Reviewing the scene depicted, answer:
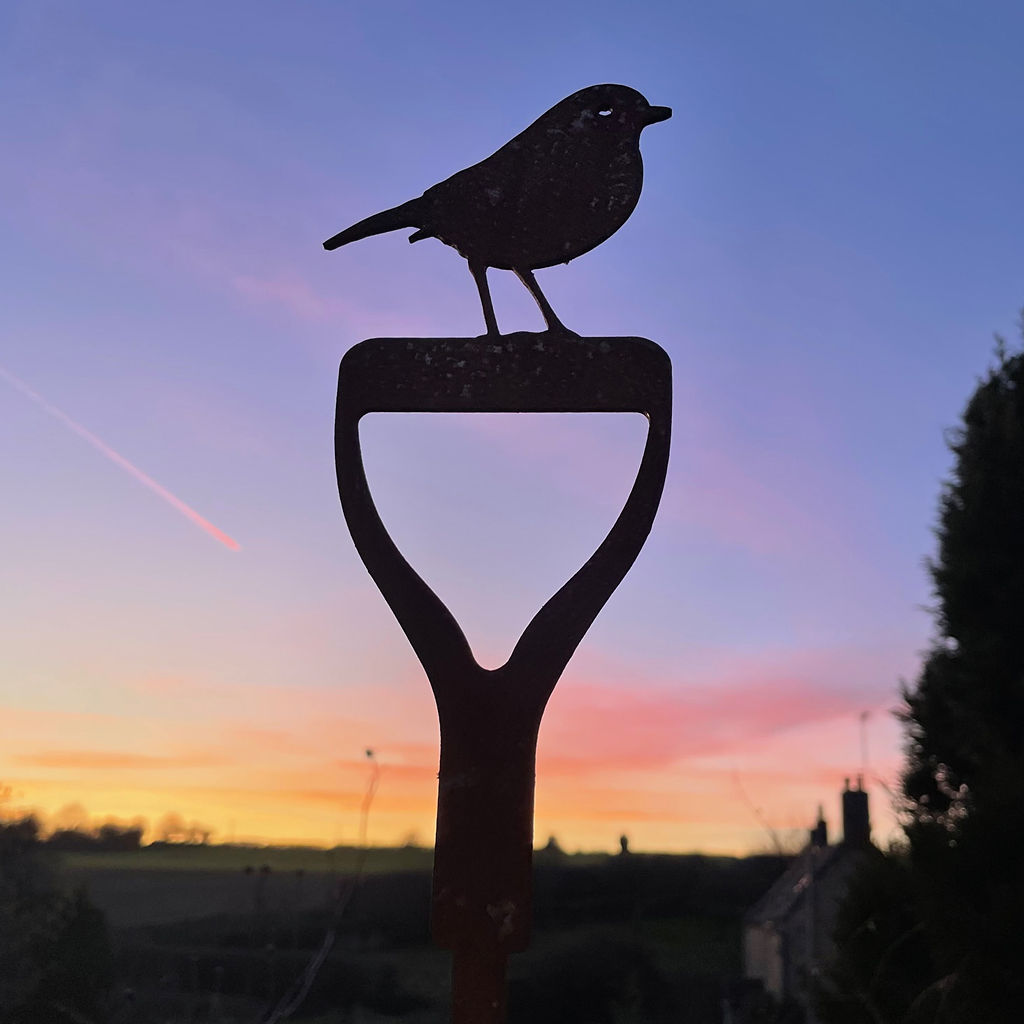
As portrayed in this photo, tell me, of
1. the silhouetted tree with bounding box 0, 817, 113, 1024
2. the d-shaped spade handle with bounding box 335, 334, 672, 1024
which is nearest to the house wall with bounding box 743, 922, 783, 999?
the silhouetted tree with bounding box 0, 817, 113, 1024

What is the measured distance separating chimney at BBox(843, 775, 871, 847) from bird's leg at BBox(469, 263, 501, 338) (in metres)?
12.5

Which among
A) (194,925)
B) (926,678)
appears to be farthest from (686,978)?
(926,678)

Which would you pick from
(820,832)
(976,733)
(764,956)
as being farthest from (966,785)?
(764,956)

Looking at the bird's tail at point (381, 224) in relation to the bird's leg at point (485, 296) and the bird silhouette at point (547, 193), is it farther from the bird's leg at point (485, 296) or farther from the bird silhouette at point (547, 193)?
the bird's leg at point (485, 296)

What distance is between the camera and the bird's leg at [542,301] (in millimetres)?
2895

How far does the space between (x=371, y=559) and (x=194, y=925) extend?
11561 mm

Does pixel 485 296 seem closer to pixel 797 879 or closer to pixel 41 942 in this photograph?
pixel 41 942

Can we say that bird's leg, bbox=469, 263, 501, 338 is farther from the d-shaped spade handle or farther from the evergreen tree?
the evergreen tree

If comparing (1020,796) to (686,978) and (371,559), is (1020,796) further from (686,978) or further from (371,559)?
(686,978)

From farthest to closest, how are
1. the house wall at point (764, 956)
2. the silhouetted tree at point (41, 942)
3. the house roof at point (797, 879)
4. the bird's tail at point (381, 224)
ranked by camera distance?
1. the house wall at point (764, 956)
2. the house roof at point (797, 879)
3. the silhouetted tree at point (41, 942)
4. the bird's tail at point (381, 224)

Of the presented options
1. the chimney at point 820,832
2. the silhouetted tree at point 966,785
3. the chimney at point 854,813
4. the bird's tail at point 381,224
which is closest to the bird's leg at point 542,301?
the bird's tail at point 381,224

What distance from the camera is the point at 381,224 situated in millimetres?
3133

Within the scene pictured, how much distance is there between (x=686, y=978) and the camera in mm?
15836

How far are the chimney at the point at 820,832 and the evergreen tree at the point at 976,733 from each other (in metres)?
9.64
